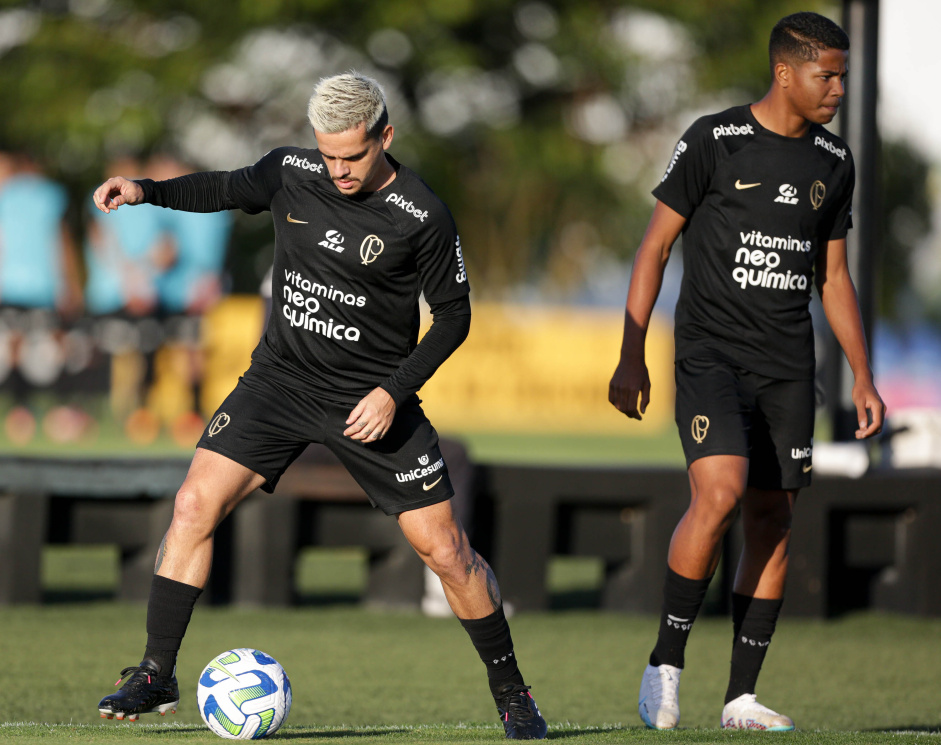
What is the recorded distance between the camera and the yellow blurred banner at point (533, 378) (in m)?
25.7

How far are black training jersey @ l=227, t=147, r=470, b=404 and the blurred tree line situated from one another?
25062mm

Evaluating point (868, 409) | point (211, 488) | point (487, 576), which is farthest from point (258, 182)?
point (868, 409)

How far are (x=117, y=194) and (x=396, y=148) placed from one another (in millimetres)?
25630

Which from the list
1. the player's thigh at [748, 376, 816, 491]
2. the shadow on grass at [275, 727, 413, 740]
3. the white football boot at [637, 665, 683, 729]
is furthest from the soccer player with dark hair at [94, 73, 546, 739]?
the player's thigh at [748, 376, 816, 491]

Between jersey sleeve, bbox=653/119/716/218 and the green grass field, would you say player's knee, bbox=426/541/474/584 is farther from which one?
jersey sleeve, bbox=653/119/716/218

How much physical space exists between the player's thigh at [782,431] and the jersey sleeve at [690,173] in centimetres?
74

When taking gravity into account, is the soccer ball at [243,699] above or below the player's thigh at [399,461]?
below

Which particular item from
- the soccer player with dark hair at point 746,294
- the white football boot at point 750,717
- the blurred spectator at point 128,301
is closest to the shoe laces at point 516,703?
the soccer player with dark hair at point 746,294

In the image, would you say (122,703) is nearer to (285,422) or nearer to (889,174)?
(285,422)

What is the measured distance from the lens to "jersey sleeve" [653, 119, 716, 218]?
4.88 m

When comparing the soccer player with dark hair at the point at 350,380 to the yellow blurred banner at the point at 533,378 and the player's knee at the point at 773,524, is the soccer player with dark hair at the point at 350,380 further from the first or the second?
the yellow blurred banner at the point at 533,378

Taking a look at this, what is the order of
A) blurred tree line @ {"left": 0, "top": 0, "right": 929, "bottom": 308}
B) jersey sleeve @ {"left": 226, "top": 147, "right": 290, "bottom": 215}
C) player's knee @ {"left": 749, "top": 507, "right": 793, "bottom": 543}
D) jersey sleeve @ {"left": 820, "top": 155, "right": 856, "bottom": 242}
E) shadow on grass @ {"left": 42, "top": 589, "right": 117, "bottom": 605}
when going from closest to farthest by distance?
jersey sleeve @ {"left": 226, "top": 147, "right": 290, "bottom": 215} < jersey sleeve @ {"left": 820, "top": 155, "right": 856, "bottom": 242} < player's knee @ {"left": 749, "top": 507, "right": 793, "bottom": 543} < shadow on grass @ {"left": 42, "top": 589, "right": 117, "bottom": 605} < blurred tree line @ {"left": 0, "top": 0, "right": 929, "bottom": 308}

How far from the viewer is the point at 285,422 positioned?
454cm

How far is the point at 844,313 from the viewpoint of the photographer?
5.11m
